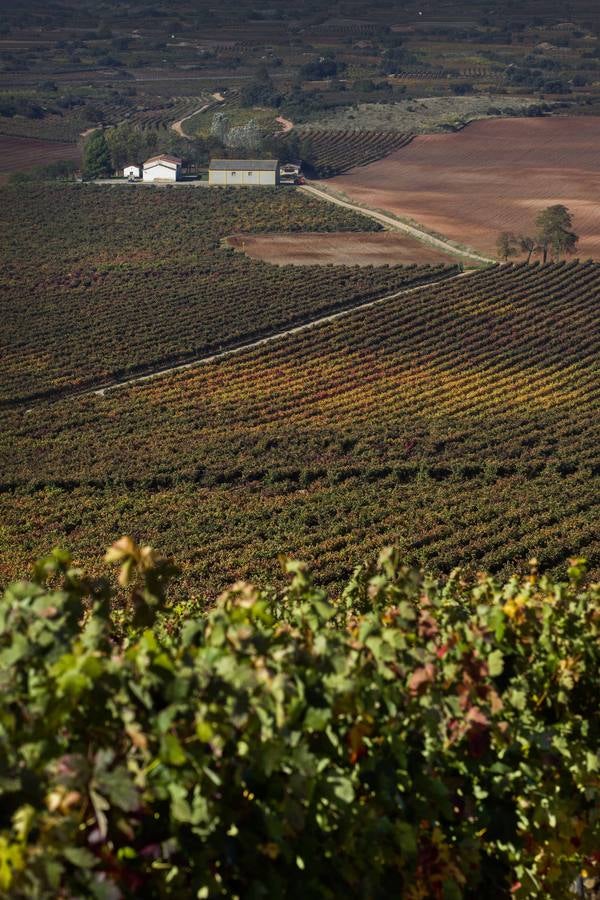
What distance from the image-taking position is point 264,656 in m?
6.32

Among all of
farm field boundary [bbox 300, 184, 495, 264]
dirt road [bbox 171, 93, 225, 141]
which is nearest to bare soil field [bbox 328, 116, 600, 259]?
farm field boundary [bbox 300, 184, 495, 264]

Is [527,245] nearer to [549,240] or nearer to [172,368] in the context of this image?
[549,240]

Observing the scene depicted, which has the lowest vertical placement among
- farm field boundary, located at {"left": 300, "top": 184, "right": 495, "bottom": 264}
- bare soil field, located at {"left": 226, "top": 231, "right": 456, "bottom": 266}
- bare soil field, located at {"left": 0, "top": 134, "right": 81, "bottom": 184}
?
bare soil field, located at {"left": 226, "top": 231, "right": 456, "bottom": 266}

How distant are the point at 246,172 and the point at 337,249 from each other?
3045 centimetres

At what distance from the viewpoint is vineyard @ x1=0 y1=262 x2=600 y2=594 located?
1202 inches

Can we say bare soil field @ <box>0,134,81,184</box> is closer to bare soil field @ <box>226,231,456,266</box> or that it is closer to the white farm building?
the white farm building

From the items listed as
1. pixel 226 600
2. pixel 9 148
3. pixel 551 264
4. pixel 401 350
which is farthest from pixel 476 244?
pixel 226 600

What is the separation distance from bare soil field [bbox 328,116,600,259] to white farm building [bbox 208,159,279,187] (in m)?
6.45

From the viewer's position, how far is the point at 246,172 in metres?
110

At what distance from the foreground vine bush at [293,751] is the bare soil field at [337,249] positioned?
234 ft

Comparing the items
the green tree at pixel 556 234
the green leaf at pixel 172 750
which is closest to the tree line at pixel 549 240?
the green tree at pixel 556 234

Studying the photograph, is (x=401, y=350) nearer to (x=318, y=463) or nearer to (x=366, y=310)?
(x=366, y=310)

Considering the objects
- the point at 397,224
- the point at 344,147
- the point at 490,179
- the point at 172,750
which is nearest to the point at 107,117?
the point at 344,147

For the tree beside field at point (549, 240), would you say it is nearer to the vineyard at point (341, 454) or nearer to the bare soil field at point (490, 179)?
the bare soil field at point (490, 179)
